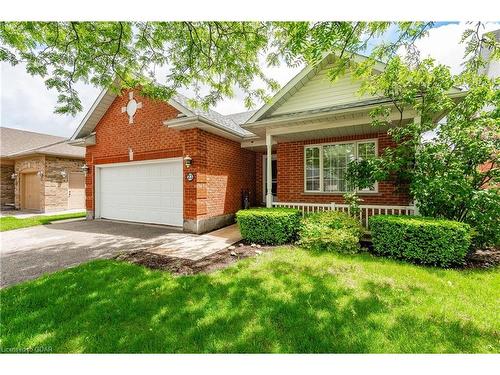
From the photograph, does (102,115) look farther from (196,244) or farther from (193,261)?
(193,261)

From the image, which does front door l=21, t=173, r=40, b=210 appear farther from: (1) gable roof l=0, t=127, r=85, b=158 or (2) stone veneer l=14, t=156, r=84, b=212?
(1) gable roof l=0, t=127, r=85, b=158

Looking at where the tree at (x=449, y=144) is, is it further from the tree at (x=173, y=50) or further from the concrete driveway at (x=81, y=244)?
the concrete driveway at (x=81, y=244)

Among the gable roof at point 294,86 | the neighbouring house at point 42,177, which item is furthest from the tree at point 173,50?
the neighbouring house at point 42,177

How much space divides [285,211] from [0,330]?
5867 mm

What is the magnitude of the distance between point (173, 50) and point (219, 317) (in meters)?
5.97

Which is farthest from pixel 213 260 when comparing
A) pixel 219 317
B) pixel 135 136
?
pixel 135 136

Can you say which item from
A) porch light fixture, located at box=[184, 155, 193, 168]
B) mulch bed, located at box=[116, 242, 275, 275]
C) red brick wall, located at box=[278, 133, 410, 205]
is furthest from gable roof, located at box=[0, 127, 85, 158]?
red brick wall, located at box=[278, 133, 410, 205]

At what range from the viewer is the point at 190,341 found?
2.57 meters

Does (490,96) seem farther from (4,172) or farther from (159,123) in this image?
(4,172)

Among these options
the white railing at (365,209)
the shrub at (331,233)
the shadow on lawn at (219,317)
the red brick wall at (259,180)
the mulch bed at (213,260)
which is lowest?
the shadow on lawn at (219,317)

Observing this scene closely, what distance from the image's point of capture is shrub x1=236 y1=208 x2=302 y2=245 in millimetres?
6387

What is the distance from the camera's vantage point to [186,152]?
326 inches

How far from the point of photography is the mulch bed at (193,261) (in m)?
4.70

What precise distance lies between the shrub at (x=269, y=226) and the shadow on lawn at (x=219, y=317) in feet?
6.92
